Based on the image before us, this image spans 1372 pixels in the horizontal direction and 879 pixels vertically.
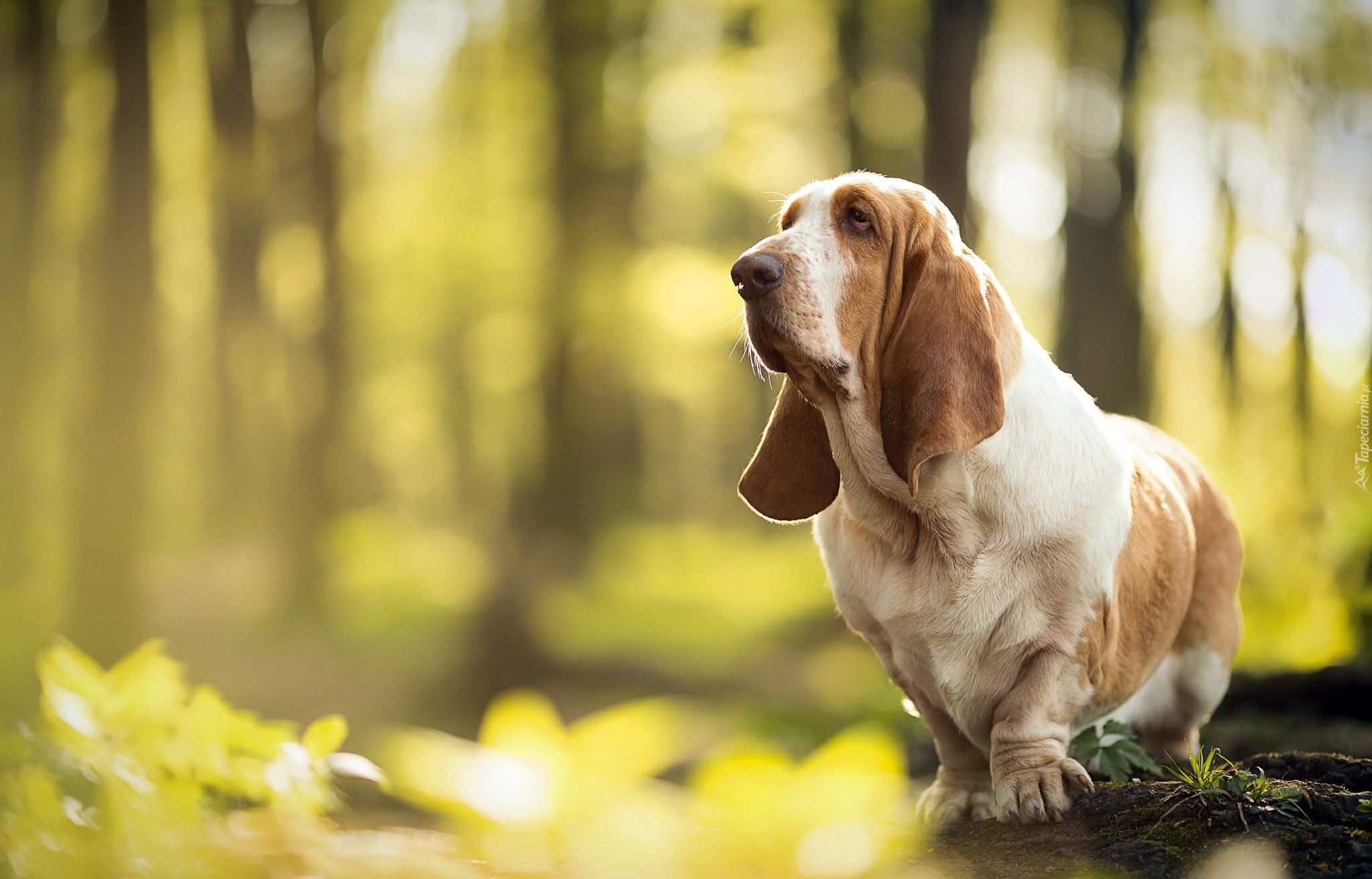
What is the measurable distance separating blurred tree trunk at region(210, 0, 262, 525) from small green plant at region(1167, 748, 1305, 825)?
37.6ft

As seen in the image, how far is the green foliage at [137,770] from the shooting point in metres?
2.12

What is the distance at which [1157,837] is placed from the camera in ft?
8.63

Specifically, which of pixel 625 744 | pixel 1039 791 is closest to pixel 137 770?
pixel 625 744

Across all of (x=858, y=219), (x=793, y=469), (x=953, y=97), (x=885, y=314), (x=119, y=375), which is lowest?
(x=793, y=469)

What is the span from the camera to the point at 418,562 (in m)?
19.9

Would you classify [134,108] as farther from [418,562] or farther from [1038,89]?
[418,562]

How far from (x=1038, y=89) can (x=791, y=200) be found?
10.3m

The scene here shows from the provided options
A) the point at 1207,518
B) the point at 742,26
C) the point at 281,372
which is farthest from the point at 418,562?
the point at 1207,518

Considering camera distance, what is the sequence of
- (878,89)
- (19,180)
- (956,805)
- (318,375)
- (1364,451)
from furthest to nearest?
(318,375) < (878,89) < (19,180) < (1364,451) < (956,805)

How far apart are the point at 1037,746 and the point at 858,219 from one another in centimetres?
156

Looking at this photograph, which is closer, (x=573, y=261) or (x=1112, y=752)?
(x=1112, y=752)

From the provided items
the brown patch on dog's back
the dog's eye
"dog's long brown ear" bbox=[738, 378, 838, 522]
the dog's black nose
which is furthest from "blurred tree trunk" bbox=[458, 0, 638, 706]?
the dog's black nose

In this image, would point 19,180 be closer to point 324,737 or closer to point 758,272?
point 324,737

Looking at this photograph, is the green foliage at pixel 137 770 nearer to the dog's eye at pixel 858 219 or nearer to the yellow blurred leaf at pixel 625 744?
the yellow blurred leaf at pixel 625 744
